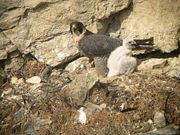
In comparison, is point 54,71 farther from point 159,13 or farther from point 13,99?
point 159,13

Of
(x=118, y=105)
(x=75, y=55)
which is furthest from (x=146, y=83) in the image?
(x=75, y=55)

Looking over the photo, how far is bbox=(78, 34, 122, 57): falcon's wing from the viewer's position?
642 cm

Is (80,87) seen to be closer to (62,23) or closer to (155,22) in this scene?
(62,23)

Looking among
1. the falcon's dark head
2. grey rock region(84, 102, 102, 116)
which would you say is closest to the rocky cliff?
grey rock region(84, 102, 102, 116)

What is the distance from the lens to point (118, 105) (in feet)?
18.8

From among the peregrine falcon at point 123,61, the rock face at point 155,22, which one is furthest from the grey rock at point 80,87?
the rock face at point 155,22

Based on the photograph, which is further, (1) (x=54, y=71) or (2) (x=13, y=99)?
(1) (x=54, y=71)

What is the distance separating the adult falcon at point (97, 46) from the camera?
6426 mm

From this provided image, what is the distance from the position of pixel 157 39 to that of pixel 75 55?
1369 millimetres

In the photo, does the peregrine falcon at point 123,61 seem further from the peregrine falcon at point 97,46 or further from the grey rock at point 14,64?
the grey rock at point 14,64

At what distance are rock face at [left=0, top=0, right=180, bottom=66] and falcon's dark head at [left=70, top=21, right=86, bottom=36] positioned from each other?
332 millimetres

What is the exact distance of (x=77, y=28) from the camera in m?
6.61

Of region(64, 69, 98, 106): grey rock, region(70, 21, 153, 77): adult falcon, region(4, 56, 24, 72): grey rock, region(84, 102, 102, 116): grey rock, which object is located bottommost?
region(84, 102, 102, 116): grey rock

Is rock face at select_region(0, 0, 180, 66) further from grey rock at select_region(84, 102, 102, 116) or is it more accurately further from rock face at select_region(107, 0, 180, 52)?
grey rock at select_region(84, 102, 102, 116)
